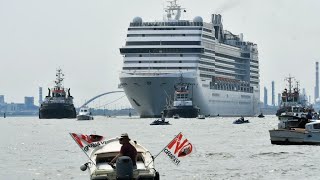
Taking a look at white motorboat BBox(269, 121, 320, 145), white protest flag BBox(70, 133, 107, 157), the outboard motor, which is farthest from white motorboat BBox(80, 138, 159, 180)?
white motorboat BBox(269, 121, 320, 145)

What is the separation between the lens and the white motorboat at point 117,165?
125ft

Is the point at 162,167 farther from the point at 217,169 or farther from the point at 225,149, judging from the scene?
the point at 225,149

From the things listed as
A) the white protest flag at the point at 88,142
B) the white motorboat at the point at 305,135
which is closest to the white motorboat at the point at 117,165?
the white protest flag at the point at 88,142

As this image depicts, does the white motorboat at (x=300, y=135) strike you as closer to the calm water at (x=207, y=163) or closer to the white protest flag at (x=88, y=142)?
the calm water at (x=207, y=163)

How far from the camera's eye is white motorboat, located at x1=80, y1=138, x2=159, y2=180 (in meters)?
38.1

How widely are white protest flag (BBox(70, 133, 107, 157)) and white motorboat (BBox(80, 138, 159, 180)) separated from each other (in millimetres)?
384

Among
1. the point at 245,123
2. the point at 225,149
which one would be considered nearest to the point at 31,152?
the point at 225,149

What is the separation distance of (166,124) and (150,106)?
44902mm

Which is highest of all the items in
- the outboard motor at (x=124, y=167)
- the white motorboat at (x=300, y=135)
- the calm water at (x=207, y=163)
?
the white motorboat at (x=300, y=135)

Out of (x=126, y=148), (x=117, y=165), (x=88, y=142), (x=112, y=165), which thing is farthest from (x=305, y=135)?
(x=117, y=165)

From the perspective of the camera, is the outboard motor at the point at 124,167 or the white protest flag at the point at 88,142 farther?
the white protest flag at the point at 88,142

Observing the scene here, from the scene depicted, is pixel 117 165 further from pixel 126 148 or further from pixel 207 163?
pixel 207 163

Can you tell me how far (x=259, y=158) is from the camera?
65375 millimetres

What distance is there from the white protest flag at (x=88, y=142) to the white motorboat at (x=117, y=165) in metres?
0.38
